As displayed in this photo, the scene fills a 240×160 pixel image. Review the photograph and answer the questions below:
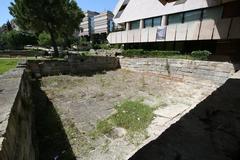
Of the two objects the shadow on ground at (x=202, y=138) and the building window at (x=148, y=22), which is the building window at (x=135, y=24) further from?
the shadow on ground at (x=202, y=138)

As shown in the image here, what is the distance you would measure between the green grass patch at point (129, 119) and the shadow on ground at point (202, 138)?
2296 millimetres

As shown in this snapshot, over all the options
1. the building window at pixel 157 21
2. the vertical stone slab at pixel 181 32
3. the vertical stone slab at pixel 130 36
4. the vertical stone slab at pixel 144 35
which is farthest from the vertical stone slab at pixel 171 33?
the vertical stone slab at pixel 130 36

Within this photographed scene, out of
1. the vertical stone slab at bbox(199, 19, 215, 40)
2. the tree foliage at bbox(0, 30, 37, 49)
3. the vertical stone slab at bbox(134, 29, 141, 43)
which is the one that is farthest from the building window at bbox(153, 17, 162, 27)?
the tree foliage at bbox(0, 30, 37, 49)

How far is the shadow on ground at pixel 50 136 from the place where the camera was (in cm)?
317

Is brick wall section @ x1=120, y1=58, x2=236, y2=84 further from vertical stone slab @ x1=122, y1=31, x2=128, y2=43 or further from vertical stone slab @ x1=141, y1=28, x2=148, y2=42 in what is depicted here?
vertical stone slab @ x1=122, y1=31, x2=128, y2=43

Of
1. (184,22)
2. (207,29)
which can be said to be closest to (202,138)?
(207,29)

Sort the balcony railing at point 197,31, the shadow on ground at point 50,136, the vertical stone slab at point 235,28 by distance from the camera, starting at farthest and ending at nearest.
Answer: the balcony railing at point 197,31
the vertical stone slab at point 235,28
the shadow on ground at point 50,136

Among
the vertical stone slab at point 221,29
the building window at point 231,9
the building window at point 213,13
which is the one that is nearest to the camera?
the vertical stone slab at point 221,29

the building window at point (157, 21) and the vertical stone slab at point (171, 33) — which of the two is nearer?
the vertical stone slab at point (171, 33)

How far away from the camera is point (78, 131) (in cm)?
398

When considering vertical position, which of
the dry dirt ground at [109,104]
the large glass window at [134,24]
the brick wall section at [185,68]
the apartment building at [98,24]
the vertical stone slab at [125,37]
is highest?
the apartment building at [98,24]

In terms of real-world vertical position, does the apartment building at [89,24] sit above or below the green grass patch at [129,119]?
above

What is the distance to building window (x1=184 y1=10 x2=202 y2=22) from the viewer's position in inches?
539

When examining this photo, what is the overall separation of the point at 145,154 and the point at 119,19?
75.9 feet
